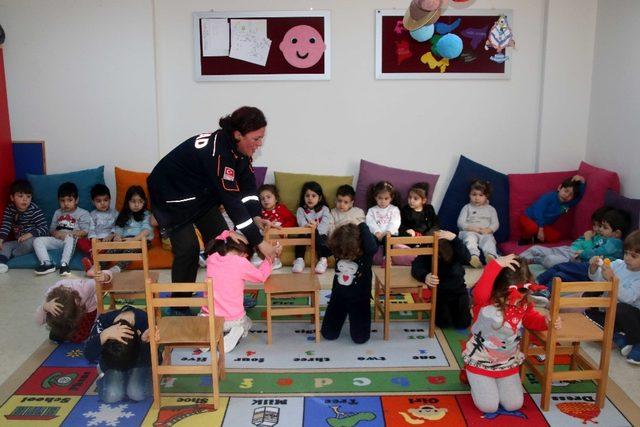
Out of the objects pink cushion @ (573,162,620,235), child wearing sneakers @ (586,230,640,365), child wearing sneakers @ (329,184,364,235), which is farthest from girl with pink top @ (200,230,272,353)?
pink cushion @ (573,162,620,235)

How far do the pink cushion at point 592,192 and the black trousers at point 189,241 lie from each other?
3326 mm

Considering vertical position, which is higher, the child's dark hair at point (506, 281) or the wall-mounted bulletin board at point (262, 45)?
the wall-mounted bulletin board at point (262, 45)

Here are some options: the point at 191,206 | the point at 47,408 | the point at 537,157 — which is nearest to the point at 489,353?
the point at 191,206

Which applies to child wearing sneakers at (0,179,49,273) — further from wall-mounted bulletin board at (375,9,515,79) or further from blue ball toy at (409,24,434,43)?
blue ball toy at (409,24,434,43)

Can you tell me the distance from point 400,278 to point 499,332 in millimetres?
1101

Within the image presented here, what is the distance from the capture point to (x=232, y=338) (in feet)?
12.4

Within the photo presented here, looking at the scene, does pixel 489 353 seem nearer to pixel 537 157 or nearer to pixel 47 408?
pixel 47 408

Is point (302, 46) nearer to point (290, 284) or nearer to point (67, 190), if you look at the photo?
point (67, 190)

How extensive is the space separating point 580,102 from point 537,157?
67 cm

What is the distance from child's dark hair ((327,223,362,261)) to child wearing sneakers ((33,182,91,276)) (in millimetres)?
2872

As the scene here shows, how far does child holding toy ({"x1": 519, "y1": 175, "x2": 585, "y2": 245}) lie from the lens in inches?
220

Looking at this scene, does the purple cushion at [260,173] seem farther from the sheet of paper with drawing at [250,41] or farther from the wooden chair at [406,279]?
the wooden chair at [406,279]

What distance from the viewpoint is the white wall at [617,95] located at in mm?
5102

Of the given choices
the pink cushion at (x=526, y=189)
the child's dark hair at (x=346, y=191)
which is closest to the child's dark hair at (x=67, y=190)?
the child's dark hair at (x=346, y=191)
